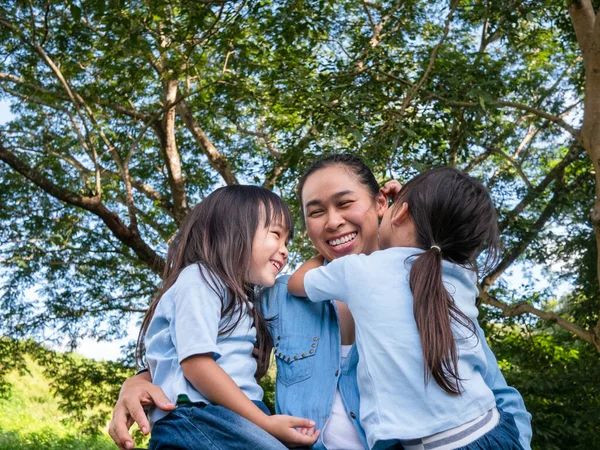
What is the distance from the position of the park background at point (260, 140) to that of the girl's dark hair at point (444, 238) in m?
3.56

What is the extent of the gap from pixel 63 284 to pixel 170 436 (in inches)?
306

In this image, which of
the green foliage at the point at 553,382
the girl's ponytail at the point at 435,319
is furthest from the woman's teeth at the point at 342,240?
the green foliage at the point at 553,382

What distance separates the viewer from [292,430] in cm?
167

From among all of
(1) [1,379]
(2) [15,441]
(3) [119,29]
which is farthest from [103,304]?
(3) [119,29]

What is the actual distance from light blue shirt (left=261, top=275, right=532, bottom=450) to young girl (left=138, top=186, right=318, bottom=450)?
0.05 m

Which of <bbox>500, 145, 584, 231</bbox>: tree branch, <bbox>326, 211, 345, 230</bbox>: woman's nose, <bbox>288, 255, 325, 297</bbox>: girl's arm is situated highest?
<bbox>500, 145, 584, 231</bbox>: tree branch

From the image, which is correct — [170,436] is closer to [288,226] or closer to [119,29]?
[288,226]

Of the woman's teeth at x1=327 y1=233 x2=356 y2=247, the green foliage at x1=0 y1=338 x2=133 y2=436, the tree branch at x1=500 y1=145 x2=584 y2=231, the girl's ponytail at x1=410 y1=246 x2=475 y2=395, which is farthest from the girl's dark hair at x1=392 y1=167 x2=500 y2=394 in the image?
the green foliage at x1=0 y1=338 x2=133 y2=436

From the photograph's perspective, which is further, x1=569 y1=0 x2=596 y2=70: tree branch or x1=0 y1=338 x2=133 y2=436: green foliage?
x1=0 y1=338 x2=133 y2=436: green foliage

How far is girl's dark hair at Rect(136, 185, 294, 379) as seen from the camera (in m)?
1.83

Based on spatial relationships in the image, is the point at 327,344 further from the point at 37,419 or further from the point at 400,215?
the point at 37,419

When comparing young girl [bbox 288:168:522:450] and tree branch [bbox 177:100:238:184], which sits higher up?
tree branch [bbox 177:100:238:184]

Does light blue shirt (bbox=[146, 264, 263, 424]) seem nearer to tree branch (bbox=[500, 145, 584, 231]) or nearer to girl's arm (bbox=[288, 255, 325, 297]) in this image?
girl's arm (bbox=[288, 255, 325, 297])

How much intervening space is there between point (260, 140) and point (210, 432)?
778 centimetres
